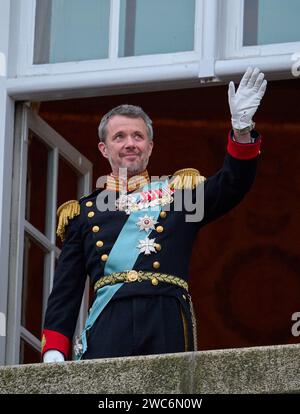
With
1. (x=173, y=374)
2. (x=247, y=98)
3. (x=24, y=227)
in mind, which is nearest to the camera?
(x=173, y=374)

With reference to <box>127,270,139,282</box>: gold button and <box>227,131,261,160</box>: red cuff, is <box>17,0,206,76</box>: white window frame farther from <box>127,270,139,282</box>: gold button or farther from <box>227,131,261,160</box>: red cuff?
<box>127,270,139,282</box>: gold button

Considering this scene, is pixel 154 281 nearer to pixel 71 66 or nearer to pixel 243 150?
pixel 243 150

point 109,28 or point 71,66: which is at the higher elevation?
point 109,28

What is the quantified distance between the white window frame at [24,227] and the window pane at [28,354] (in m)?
0.02

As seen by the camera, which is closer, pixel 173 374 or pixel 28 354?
pixel 173 374

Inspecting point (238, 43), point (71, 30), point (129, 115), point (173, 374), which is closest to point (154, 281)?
point (129, 115)

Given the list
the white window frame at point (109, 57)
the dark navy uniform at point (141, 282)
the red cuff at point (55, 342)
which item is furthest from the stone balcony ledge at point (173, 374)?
the white window frame at point (109, 57)

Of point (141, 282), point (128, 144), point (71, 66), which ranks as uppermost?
point (71, 66)

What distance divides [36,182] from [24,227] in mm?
283

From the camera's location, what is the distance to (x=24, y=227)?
7.48 metres

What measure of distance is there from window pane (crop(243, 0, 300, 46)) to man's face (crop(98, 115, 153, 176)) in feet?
2.04

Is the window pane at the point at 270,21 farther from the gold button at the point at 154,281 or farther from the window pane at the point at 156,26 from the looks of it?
the gold button at the point at 154,281

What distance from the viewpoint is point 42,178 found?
773 centimetres

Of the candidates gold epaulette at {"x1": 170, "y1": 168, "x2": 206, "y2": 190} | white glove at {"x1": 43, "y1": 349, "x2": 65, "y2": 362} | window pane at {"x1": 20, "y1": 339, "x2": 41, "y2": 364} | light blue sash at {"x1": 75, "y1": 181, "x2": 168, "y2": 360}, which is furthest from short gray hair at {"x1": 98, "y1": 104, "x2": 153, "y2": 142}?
window pane at {"x1": 20, "y1": 339, "x2": 41, "y2": 364}
